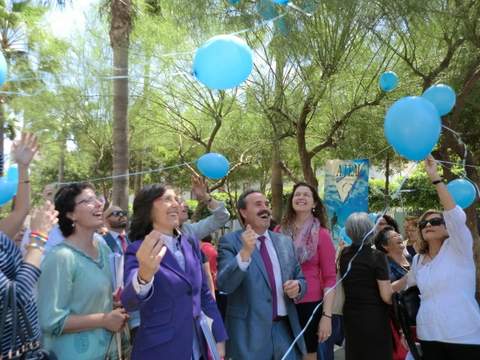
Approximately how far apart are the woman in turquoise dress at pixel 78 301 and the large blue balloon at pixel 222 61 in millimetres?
1659

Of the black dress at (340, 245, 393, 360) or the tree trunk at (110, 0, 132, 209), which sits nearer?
the black dress at (340, 245, 393, 360)

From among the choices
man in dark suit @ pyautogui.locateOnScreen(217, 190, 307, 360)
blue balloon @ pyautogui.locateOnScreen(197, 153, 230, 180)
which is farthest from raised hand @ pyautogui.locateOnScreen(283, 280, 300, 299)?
blue balloon @ pyautogui.locateOnScreen(197, 153, 230, 180)

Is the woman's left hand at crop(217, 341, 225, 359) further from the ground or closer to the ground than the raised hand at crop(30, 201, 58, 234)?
closer to the ground

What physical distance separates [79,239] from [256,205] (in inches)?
48.7

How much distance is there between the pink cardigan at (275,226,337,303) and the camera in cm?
401

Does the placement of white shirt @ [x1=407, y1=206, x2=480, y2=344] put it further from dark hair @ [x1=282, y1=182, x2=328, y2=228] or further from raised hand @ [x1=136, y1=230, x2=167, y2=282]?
raised hand @ [x1=136, y1=230, x2=167, y2=282]

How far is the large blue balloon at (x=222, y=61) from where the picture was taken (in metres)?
4.03

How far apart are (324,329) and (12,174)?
274 centimetres

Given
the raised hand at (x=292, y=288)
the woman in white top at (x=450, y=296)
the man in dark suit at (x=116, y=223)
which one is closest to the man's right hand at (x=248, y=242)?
the raised hand at (x=292, y=288)

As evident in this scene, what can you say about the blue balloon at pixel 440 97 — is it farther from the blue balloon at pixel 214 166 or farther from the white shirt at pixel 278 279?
the blue balloon at pixel 214 166

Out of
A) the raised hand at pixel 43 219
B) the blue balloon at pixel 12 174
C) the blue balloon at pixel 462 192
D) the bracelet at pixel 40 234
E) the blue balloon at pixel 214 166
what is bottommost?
the bracelet at pixel 40 234

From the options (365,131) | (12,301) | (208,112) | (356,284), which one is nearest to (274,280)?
(356,284)

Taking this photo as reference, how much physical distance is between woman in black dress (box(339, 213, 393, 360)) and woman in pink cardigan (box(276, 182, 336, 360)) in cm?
21

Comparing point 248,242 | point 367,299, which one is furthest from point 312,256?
point 248,242
